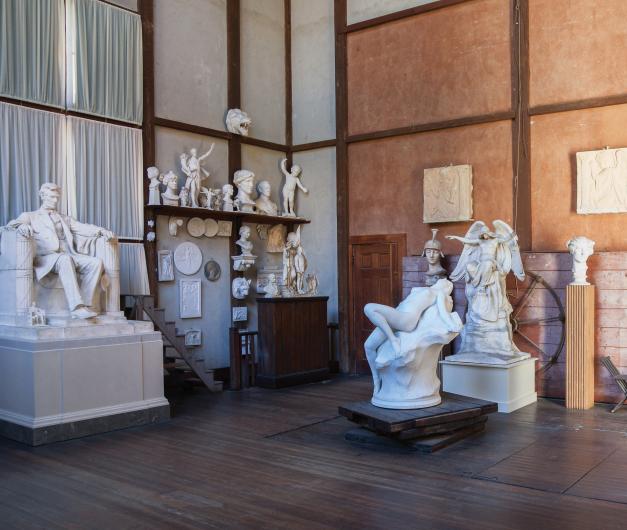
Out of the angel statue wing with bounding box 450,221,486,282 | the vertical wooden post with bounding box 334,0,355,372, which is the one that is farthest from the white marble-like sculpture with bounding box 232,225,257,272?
the angel statue wing with bounding box 450,221,486,282

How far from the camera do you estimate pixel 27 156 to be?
7.43m

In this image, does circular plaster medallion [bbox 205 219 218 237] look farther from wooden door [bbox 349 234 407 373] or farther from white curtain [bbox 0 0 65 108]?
white curtain [bbox 0 0 65 108]

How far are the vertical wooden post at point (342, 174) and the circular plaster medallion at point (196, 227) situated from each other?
88.8 inches

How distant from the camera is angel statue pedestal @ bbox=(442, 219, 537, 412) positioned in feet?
24.2

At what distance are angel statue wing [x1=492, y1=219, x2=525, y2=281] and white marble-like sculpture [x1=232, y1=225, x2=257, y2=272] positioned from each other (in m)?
3.81

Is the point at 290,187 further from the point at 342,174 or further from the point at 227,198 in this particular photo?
the point at 227,198

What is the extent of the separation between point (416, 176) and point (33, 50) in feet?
17.6

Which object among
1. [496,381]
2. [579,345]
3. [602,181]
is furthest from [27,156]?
[602,181]

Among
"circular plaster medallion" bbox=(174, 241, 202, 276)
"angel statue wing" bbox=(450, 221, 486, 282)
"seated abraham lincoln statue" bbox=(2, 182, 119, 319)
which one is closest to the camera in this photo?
"seated abraham lincoln statue" bbox=(2, 182, 119, 319)

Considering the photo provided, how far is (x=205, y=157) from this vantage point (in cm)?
939

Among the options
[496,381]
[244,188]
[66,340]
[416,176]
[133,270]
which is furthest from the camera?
[244,188]

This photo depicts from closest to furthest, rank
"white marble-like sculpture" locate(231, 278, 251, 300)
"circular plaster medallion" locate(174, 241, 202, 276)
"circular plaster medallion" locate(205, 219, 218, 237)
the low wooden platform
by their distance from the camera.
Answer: the low wooden platform < "circular plaster medallion" locate(174, 241, 202, 276) < "circular plaster medallion" locate(205, 219, 218, 237) < "white marble-like sculpture" locate(231, 278, 251, 300)

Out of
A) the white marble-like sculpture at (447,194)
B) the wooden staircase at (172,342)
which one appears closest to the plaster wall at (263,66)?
the white marble-like sculpture at (447,194)

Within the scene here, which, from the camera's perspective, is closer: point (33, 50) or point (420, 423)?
point (420, 423)
